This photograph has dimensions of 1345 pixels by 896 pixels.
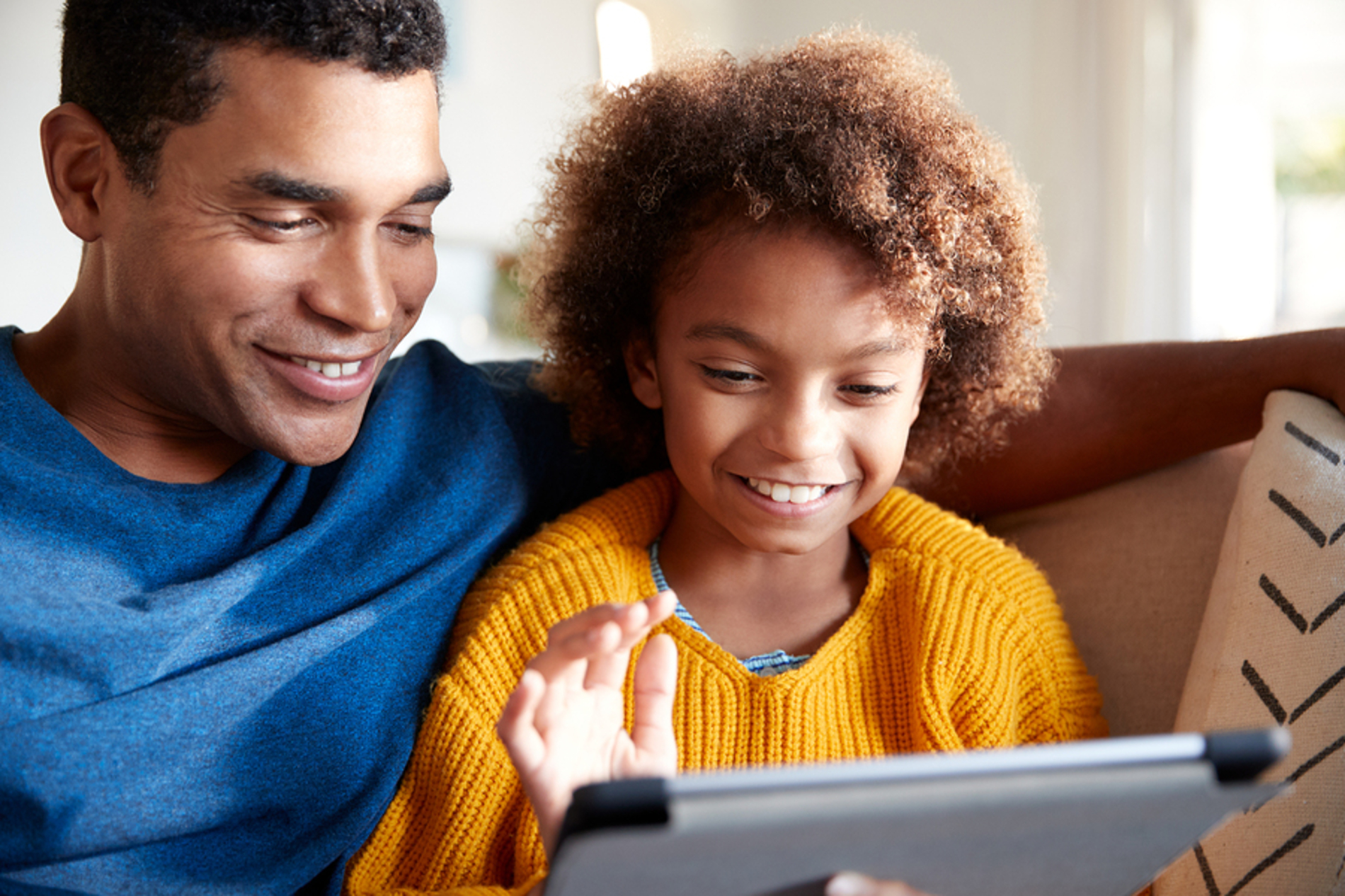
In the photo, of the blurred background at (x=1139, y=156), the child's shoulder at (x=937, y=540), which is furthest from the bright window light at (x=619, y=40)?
the child's shoulder at (x=937, y=540)

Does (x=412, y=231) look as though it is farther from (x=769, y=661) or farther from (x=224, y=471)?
(x=769, y=661)

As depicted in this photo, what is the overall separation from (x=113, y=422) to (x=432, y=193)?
412mm

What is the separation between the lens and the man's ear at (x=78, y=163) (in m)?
1.09

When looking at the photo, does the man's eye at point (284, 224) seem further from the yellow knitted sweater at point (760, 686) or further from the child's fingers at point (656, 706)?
the child's fingers at point (656, 706)

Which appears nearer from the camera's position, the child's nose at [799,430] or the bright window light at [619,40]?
the child's nose at [799,430]

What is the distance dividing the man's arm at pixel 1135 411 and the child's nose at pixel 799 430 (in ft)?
1.30

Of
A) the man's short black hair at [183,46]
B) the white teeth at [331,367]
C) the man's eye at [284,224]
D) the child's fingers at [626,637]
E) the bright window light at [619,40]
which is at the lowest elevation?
the child's fingers at [626,637]

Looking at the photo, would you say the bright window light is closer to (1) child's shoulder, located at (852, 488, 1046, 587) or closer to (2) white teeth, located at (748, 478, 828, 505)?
(1) child's shoulder, located at (852, 488, 1046, 587)

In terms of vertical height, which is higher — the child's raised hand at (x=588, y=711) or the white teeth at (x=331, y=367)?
the white teeth at (x=331, y=367)

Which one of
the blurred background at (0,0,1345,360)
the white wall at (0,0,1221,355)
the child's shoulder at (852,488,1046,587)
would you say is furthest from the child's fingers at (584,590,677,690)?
the blurred background at (0,0,1345,360)

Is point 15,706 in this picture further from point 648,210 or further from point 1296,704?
point 1296,704

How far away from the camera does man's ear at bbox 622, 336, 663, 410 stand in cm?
126

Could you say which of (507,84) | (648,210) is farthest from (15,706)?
(507,84)

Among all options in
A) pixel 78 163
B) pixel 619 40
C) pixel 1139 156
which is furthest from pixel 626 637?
pixel 619 40
